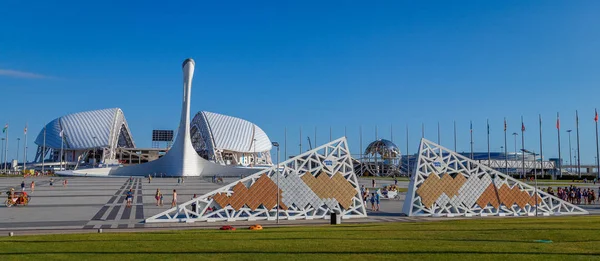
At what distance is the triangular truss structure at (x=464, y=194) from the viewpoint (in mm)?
24641

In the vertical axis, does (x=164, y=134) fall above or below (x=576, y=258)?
above

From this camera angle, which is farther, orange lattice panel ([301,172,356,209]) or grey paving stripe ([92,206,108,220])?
orange lattice panel ([301,172,356,209])

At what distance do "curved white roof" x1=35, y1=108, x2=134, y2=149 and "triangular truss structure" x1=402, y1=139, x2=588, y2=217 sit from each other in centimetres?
10608

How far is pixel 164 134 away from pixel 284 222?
403 feet

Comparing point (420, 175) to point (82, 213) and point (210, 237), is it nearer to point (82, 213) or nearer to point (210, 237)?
point (210, 237)

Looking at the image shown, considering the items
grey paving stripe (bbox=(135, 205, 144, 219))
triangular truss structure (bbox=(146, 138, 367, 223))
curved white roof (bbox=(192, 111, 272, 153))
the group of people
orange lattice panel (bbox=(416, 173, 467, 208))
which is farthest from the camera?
curved white roof (bbox=(192, 111, 272, 153))

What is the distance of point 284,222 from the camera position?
21516 mm

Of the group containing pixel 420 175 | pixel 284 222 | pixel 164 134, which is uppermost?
pixel 164 134

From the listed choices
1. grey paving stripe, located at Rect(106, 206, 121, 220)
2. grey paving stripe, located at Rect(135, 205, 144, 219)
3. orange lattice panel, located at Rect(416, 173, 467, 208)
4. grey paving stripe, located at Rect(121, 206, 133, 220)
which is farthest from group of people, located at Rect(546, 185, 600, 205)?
grey paving stripe, located at Rect(106, 206, 121, 220)

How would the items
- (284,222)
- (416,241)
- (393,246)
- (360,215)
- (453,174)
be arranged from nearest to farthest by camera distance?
(393,246)
(416,241)
(284,222)
(360,215)
(453,174)

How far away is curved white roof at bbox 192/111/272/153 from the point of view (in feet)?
417

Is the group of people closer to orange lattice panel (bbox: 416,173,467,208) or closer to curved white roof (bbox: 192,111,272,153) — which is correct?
orange lattice panel (bbox: 416,173,467,208)

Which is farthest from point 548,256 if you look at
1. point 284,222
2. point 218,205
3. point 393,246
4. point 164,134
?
point 164,134

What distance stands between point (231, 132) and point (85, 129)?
34.9m
